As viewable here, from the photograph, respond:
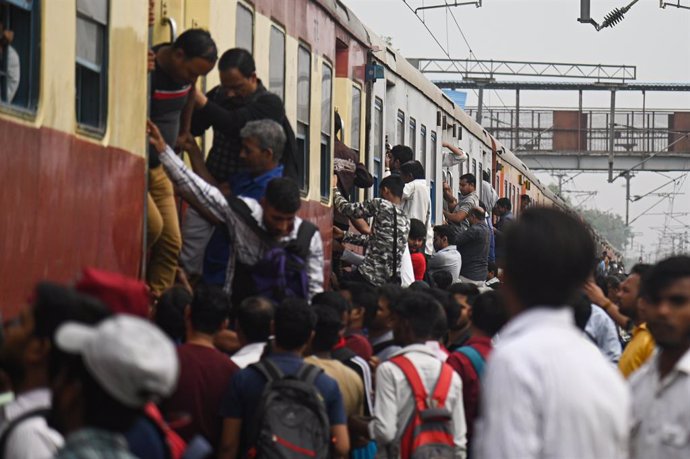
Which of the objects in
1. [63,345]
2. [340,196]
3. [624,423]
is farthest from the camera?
[340,196]

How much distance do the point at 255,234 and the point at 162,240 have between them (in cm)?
61

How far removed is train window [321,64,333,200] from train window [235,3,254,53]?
240 cm

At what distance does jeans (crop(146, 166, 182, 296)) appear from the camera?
7863 millimetres

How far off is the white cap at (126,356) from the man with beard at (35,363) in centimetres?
27

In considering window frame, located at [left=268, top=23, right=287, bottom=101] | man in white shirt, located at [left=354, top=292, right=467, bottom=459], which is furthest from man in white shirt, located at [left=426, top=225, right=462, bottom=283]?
man in white shirt, located at [left=354, top=292, right=467, bottom=459]

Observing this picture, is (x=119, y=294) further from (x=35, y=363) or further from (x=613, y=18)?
(x=613, y=18)

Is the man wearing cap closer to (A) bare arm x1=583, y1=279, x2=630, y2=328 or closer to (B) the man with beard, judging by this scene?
(B) the man with beard

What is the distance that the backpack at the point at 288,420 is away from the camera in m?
6.12

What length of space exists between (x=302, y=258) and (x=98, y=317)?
4.02 meters

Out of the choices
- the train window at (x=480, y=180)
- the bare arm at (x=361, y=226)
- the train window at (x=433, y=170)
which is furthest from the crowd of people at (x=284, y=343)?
the train window at (x=480, y=180)

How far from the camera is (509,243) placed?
369 centimetres

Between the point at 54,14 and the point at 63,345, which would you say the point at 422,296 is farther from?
the point at 63,345

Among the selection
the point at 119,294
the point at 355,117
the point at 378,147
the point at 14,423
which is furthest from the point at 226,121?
the point at 378,147

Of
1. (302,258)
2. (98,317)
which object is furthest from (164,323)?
(98,317)
